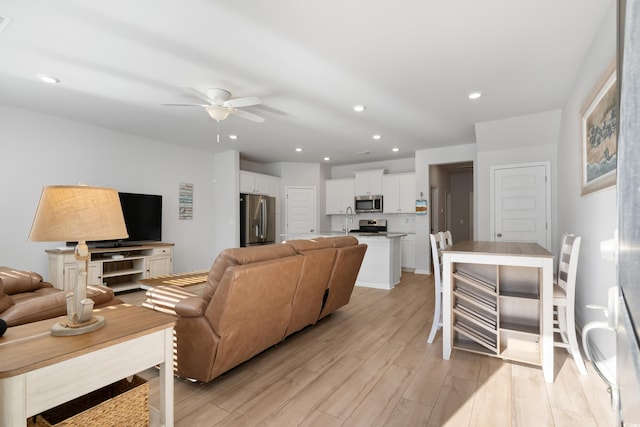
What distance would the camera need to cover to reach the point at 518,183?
4707 millimetres

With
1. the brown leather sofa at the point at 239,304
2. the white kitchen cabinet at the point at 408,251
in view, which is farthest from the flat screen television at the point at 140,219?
the white kitchen cabinet at the point at 408,251

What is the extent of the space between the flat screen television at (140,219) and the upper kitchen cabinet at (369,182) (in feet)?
14.3

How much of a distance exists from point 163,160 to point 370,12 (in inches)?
189

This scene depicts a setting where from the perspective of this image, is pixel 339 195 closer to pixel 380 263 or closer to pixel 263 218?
pixel 263 218

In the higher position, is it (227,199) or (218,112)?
(218,112)

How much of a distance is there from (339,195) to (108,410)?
6634 mm

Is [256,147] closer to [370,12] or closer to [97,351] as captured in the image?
[370,12]

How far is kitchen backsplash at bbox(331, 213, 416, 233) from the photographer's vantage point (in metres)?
7.10

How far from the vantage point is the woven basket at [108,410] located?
125cm

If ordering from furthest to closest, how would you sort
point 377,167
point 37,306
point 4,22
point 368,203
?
point 377,167 → point 368,203 → point 4,22 → point 37,306

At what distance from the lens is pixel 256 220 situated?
6637 millimetres

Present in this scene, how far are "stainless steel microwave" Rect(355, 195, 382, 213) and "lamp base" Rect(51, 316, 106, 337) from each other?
619 centimetres

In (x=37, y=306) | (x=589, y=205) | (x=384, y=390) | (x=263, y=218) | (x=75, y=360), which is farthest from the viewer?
(x=263, y=218)

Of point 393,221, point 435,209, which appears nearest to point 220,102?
point 393,221
